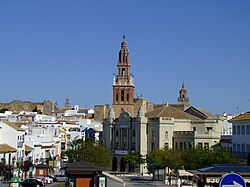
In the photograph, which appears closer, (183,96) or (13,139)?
(13,139)

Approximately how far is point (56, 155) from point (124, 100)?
20.9 metres

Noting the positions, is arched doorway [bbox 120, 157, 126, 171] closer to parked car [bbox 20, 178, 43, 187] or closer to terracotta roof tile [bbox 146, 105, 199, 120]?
terracotta roof tile [bbox 146, 105, 199, 120]

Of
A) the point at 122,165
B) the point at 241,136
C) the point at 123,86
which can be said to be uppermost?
the point at 123,86

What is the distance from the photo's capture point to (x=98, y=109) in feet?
449

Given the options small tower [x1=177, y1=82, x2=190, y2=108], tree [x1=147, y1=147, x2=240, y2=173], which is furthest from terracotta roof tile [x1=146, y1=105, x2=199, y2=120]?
small tower [x1=177, y1=82, x2=190, y2=108]

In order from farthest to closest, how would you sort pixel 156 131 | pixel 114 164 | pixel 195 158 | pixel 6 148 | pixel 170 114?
pixel 170 114, pixel 114 164, pixel 156 131, pixel 6 148, pixel 195 158

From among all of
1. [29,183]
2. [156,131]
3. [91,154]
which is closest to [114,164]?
[156,131]

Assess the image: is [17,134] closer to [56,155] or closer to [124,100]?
[56,155]

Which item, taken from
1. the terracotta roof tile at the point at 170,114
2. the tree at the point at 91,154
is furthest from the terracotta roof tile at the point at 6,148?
the terracotta roof tile at the point at 170,114

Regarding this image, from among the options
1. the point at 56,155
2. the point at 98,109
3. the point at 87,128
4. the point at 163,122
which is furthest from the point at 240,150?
the point at 98,109

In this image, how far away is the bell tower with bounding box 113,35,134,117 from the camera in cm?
9350

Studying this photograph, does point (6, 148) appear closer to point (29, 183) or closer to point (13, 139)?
point (13, 139)

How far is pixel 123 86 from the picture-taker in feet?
308

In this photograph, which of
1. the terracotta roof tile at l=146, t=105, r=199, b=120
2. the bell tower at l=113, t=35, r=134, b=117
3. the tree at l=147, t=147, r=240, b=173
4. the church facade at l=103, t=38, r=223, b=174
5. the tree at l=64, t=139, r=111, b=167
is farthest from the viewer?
the bell tower at l=113, t=35, r=134, b=117
